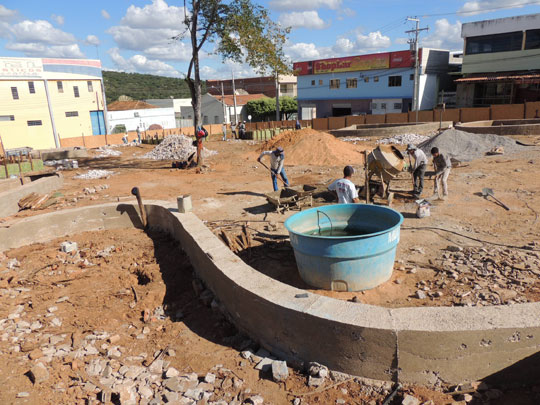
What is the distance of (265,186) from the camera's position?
12.6 meters

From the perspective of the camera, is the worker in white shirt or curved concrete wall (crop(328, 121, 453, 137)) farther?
curved concrete wall (crop(328, 121, 453, 137))

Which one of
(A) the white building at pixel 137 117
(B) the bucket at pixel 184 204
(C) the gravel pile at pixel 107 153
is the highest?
(A) the white building at pixel 137 117

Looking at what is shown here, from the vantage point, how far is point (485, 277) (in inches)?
210

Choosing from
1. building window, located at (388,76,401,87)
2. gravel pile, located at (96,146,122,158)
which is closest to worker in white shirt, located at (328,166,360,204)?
gravel pile, located at (96,146,122,158)

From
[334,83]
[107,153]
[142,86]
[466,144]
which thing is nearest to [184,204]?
[466,144]

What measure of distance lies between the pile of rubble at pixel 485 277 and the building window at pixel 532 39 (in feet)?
119

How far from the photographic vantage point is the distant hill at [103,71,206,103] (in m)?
96.1

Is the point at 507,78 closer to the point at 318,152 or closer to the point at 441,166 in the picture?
the point at 318,152

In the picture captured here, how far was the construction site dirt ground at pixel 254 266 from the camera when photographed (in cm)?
430

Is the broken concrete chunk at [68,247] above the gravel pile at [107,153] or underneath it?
underneath

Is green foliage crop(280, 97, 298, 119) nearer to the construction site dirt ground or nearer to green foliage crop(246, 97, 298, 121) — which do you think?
green foliage crop(246, 97, 298, 121)

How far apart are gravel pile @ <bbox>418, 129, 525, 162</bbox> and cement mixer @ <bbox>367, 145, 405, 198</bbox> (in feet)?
26.2

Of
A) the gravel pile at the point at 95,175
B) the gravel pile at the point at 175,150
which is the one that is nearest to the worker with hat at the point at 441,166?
the gravel pile at the point at 95,175

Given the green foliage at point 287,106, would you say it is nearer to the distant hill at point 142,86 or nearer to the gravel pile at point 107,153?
the gravel pile at point 107,153
